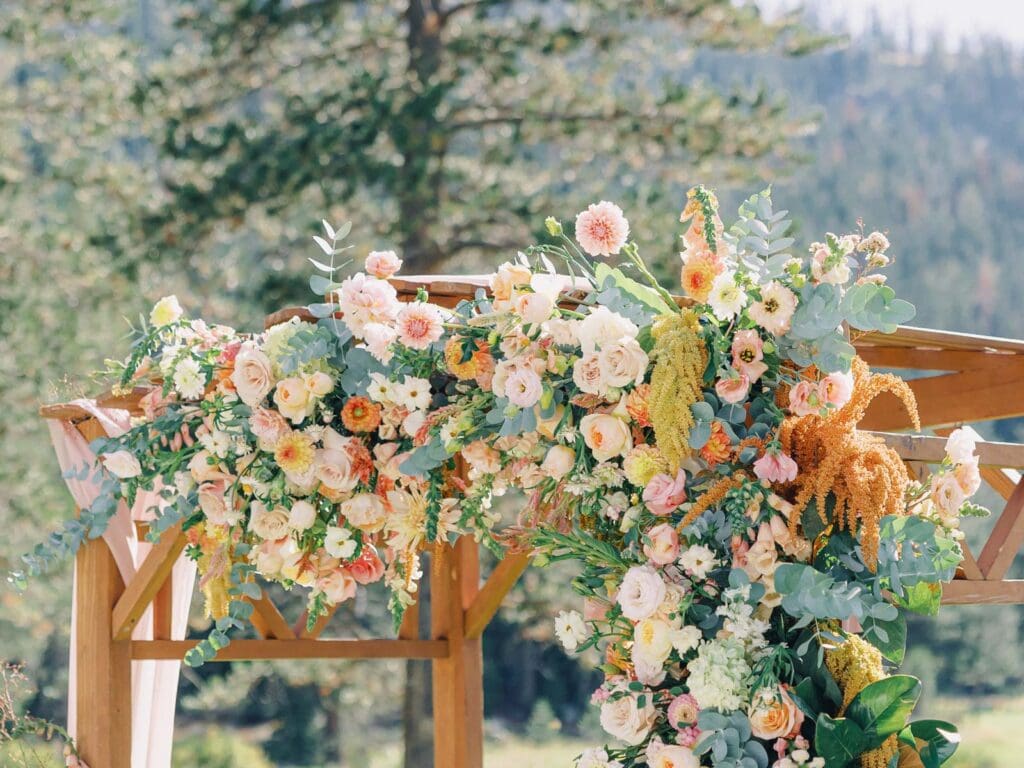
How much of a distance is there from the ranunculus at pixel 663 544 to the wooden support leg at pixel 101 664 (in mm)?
2302

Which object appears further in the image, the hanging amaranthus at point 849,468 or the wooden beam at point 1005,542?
the wooden beam at point 1005,542

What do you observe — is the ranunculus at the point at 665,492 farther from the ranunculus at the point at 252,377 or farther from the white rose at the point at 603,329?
the ranunculus at the point at 252,377

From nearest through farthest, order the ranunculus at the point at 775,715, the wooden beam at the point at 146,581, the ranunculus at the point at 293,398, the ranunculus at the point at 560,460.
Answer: the ranunculus at the point at 775,715, the ranunculus at the point at 560,460, the ranunculus at the point at 293,398, the wooden beam at the point at 146,581

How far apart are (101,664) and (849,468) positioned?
274 centimetres

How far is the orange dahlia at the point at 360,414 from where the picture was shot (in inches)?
127

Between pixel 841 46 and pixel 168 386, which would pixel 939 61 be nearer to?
pixel 841 46

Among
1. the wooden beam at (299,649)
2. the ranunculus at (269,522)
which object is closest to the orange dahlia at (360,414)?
the ranunculus at (269,522)

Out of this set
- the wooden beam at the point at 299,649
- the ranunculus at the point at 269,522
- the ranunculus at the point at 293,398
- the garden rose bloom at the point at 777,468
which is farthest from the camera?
the wooden beam at the point at 299,649

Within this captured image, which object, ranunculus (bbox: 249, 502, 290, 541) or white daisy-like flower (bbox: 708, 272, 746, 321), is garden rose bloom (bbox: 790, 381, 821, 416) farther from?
ranunculus (bbox: 249, 502, 290, 541)

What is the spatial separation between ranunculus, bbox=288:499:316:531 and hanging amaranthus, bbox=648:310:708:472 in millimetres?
994

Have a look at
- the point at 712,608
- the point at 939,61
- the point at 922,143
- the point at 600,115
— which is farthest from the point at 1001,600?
the point at 939,61

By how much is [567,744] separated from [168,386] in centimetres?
1681

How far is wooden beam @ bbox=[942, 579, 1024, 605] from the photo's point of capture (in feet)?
10.2

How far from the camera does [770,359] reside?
2701 millimetres
